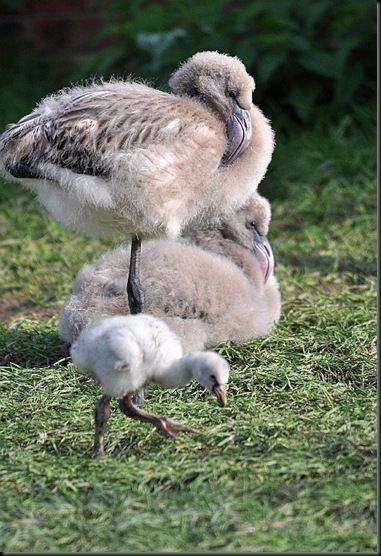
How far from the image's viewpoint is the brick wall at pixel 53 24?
9727 mm

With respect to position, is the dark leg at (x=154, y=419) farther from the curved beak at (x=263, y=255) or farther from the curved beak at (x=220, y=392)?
the curved beak at (x=263, y=255)

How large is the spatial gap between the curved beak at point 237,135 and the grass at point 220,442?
902 millimetres

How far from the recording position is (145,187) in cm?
408

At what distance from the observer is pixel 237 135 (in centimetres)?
431

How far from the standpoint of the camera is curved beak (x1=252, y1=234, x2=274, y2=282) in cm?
512

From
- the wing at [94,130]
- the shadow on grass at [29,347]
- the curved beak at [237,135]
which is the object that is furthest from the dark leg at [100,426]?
the curved beak at [237,135]

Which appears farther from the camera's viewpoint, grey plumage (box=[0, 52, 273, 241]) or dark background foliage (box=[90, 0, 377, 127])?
dark background foliage (box=[90, 0, 377, 127])

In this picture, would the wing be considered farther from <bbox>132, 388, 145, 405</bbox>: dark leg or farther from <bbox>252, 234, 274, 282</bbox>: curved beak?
<bbox>252, 234, 274, 282</bbox>: curved beak

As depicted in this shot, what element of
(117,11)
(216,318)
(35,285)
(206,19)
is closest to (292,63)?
(206,19)

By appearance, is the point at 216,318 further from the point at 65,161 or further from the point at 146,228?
the point at 65,161

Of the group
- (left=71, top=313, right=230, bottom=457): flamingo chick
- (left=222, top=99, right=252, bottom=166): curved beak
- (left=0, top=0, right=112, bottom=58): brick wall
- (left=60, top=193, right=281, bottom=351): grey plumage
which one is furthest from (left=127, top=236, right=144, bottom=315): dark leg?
(left=0, top=0, right=112, bottom=58): brick wall

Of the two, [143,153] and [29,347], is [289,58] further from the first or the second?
[143,153]

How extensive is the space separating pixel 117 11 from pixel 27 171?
501 centimetres

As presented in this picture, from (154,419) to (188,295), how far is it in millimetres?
992
